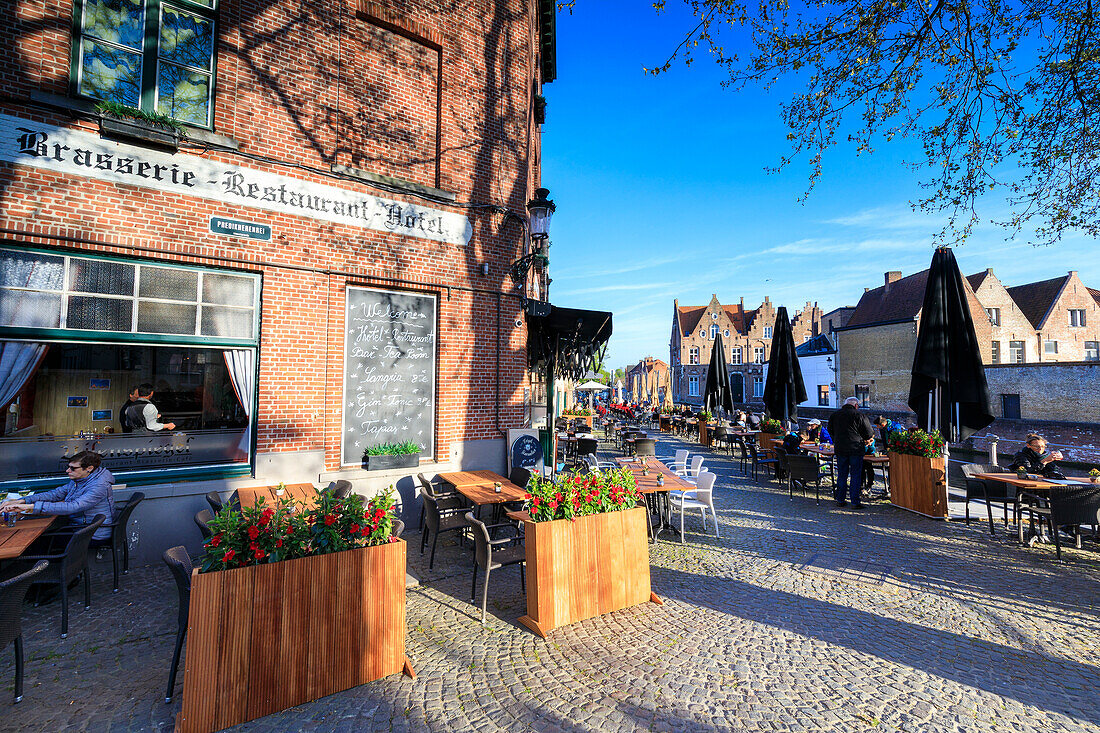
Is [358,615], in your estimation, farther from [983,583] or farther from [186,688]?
[983,583]

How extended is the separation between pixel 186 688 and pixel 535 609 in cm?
256

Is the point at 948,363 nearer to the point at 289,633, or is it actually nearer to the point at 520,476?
the point at 520,476

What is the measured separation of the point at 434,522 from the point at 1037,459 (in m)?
9.59

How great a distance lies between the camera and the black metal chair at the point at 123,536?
515 cm

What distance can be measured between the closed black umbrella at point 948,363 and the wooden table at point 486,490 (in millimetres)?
7314

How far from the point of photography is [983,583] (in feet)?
18.1

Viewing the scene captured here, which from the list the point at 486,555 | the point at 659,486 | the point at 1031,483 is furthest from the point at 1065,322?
the point at 486,555

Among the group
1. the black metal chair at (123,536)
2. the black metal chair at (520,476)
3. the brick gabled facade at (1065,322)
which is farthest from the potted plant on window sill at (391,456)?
the brick gabled facade at (1065,322)

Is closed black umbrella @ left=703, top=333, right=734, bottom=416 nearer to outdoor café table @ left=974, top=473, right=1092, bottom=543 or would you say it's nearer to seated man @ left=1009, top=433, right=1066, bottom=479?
seated man @ left=1009, top=433, right=1066, bottom=479

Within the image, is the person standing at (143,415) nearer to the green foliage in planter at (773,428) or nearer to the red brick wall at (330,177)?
the red brick wall at (330,177)

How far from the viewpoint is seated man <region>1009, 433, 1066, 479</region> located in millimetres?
7453

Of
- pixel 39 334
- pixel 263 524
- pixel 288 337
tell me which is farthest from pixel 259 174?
pixel 263 524

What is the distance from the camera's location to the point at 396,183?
7.66 metres

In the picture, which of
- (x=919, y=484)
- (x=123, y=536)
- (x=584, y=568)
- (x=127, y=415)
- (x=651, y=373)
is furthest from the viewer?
(x=651, y=373)
